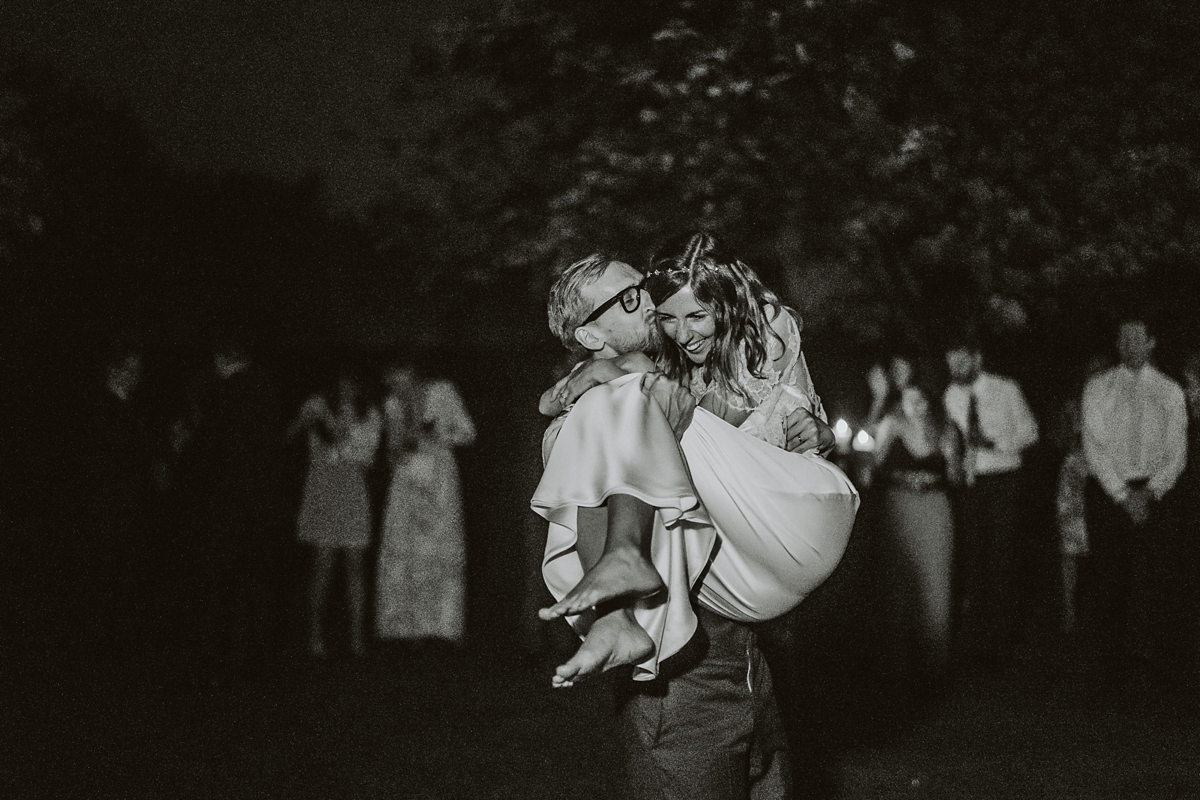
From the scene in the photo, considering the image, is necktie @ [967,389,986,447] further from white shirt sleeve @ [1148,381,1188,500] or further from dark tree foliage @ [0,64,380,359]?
dark tree foliage @ [0,64,380,359]

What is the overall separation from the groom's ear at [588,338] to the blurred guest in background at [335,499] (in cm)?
551

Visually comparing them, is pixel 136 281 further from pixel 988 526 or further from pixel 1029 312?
pixel 988 526

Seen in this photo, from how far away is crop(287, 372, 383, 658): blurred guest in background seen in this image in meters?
8.35

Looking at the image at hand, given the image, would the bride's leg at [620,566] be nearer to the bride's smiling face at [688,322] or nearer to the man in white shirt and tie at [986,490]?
the bride's smiling face at [688,322]

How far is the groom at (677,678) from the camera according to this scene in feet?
9.51

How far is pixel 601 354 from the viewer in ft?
10.4

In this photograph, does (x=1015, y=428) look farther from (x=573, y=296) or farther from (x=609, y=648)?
(x=609, y=648)

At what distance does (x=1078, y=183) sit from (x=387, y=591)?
24.8 ft

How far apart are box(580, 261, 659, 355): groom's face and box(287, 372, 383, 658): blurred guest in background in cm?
555

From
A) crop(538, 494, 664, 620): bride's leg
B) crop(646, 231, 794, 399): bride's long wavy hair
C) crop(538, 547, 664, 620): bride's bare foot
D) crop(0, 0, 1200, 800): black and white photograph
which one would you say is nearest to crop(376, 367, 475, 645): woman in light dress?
crop(0, 0, 1200, 800): black and white photograph

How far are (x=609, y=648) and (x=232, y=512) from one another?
531 cm

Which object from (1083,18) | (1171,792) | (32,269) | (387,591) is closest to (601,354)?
(1171,792)

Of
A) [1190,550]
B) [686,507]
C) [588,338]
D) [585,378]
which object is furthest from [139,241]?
[686,507]

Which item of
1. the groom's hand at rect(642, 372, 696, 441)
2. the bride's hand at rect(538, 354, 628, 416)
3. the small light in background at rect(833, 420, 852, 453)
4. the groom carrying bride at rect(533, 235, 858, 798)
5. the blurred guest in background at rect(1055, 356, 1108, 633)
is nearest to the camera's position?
the groom carrying bride at rect(533, 235, 858, 798)
